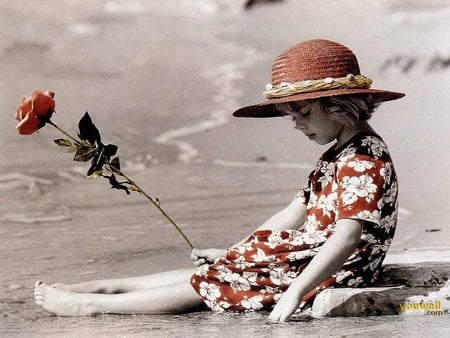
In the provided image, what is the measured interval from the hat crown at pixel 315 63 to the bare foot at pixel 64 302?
802mm

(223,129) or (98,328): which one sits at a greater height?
(223,129)

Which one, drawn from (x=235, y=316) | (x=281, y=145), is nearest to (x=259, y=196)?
(x=281, y=145)

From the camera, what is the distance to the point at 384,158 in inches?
84.0

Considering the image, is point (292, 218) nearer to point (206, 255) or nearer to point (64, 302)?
point (206, 255)

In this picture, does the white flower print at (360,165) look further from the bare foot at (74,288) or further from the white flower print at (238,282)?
the bare foot at (74,288)

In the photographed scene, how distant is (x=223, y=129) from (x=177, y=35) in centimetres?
68

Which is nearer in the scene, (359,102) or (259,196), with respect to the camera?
(359,102)

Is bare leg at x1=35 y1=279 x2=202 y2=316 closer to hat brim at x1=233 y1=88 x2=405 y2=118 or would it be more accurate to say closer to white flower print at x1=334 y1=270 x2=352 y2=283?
white flower print at x1=334 y1=270 x2=352 y2=283

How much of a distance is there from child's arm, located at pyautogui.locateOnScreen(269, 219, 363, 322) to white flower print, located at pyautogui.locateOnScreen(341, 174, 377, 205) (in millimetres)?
58

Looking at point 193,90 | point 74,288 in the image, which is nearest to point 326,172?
point 74,288

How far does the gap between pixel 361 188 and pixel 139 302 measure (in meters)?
0.68

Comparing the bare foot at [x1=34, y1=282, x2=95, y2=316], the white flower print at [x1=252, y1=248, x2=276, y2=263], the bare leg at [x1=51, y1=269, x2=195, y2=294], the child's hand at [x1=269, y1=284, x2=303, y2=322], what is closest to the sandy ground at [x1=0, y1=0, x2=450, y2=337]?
the bare leg at [x1=51, y1=269, x2=195, y2=294]

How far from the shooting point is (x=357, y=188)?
2062 millimetres

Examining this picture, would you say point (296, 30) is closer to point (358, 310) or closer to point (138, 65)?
point (138, 65)
